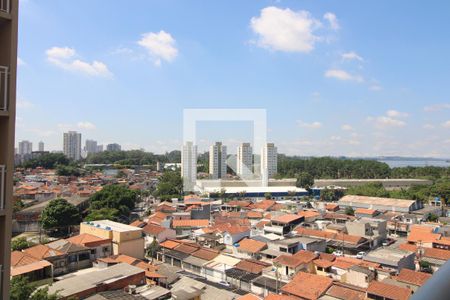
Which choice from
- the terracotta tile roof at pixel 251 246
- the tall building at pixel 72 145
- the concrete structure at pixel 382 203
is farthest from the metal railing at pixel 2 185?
the tall building at pixel 72 145

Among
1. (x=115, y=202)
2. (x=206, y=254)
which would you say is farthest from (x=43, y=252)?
(x=115, y=202)

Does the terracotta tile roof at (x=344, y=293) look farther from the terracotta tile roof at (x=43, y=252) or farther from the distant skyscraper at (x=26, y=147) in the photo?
the distant skyscraper at (x=26, y=147)

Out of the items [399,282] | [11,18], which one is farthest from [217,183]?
[11,18]

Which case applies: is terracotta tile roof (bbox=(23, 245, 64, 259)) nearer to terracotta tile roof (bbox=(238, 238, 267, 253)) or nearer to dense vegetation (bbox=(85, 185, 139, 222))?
terracotta tile roof (bbox=(238, 238, 267, 253))

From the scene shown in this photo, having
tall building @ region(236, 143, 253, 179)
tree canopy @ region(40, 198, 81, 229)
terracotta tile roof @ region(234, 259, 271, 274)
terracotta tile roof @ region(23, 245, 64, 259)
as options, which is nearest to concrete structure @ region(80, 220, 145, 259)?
terracotta tile roof @ region(23, 245, 64, 259)

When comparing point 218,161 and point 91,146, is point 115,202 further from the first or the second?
point 91,146

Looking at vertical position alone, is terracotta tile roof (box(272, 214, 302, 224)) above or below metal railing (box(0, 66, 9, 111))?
below
